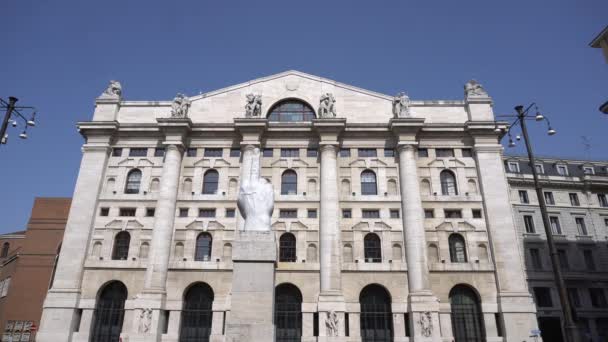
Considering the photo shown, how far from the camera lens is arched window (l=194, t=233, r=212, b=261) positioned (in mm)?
36281

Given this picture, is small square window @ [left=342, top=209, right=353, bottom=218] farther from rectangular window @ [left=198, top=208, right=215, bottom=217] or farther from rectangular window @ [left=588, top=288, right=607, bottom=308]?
rectangular window @ [left=588, top=288, right=607, bottom=308]

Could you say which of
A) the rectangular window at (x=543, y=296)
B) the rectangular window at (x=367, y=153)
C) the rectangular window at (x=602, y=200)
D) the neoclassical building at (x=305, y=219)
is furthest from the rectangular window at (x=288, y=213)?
the rectangular window at (x=602, y=200)

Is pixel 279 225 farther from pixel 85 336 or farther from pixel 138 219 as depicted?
pixel 85 336

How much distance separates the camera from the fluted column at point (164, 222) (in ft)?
112

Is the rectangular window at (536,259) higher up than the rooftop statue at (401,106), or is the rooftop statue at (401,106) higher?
the rooftop statue at (401,106)

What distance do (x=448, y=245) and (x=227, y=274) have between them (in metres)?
18.3

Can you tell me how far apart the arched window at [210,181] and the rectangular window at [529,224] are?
33673 mm

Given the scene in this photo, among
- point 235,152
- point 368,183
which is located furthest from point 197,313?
Answer: point 368,183

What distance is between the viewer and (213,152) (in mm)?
40312

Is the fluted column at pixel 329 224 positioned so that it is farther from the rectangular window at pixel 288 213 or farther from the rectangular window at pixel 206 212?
the rectangular window at pixel 206 212

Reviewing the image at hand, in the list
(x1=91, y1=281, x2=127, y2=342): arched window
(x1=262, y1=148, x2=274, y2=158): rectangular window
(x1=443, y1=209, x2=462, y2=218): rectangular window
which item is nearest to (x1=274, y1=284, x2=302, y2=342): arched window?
(x1=262, y1=148, x2=274, y2=158): rectangular window

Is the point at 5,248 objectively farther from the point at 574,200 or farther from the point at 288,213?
the point at 574,200

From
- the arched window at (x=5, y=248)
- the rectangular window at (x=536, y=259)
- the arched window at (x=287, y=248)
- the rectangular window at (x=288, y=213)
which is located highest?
the arched window at (x=5, y=248)

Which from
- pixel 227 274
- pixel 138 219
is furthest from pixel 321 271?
pixel 138 219
